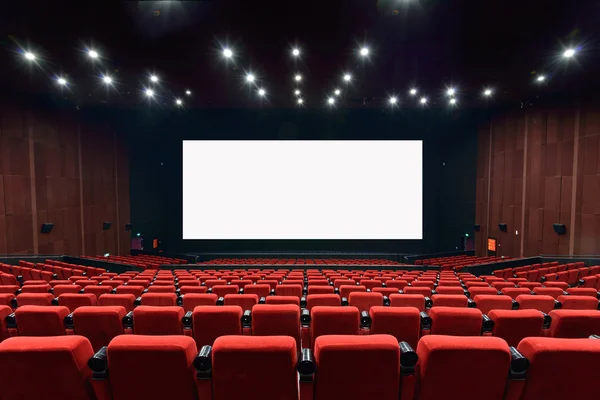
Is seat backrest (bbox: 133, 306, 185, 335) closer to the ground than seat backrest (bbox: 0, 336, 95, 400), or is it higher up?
closer to the ground

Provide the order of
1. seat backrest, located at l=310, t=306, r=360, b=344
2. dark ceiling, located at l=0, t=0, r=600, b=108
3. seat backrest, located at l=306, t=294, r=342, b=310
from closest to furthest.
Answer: seat backrest, located at l=310, t=306, r=360, b=344
seat backrest, located at l=306, t=294, r=342, b=310
dark ceiling, located at l=0, t=0, r=600, b=108

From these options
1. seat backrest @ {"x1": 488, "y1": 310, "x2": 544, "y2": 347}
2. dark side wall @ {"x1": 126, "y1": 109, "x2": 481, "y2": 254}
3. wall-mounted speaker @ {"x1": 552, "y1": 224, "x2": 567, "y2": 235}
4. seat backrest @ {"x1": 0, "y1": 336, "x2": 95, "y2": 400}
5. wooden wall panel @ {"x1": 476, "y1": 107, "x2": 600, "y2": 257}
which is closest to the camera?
seat backrest @ {"x1": 0, "y1": 336, "x2": 95, "y2": 400}

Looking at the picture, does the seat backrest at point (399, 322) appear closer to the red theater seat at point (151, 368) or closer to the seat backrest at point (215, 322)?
the seat backrest at point (215, 322)

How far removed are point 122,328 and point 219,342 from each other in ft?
4.28

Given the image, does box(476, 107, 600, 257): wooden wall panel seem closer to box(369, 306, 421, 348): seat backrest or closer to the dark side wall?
the dark side wall

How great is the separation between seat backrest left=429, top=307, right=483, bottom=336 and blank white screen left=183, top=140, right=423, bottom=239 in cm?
→ 1367

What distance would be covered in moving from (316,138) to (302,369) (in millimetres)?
15137

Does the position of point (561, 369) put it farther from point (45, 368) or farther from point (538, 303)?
point (538, 303)

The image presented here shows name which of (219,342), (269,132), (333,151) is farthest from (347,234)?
(219,342)

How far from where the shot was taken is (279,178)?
15.8 metres

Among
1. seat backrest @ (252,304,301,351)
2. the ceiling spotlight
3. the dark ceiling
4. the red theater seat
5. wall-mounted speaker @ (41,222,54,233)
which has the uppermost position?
the dark ceiling

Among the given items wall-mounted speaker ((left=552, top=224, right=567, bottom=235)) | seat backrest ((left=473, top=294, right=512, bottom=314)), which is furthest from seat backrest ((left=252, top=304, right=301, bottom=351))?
wall-mounted speaker ((left=552, top=224, right=567, bottom=235))

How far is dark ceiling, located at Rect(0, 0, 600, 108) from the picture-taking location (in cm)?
581

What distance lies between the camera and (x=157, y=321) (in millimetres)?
2291
